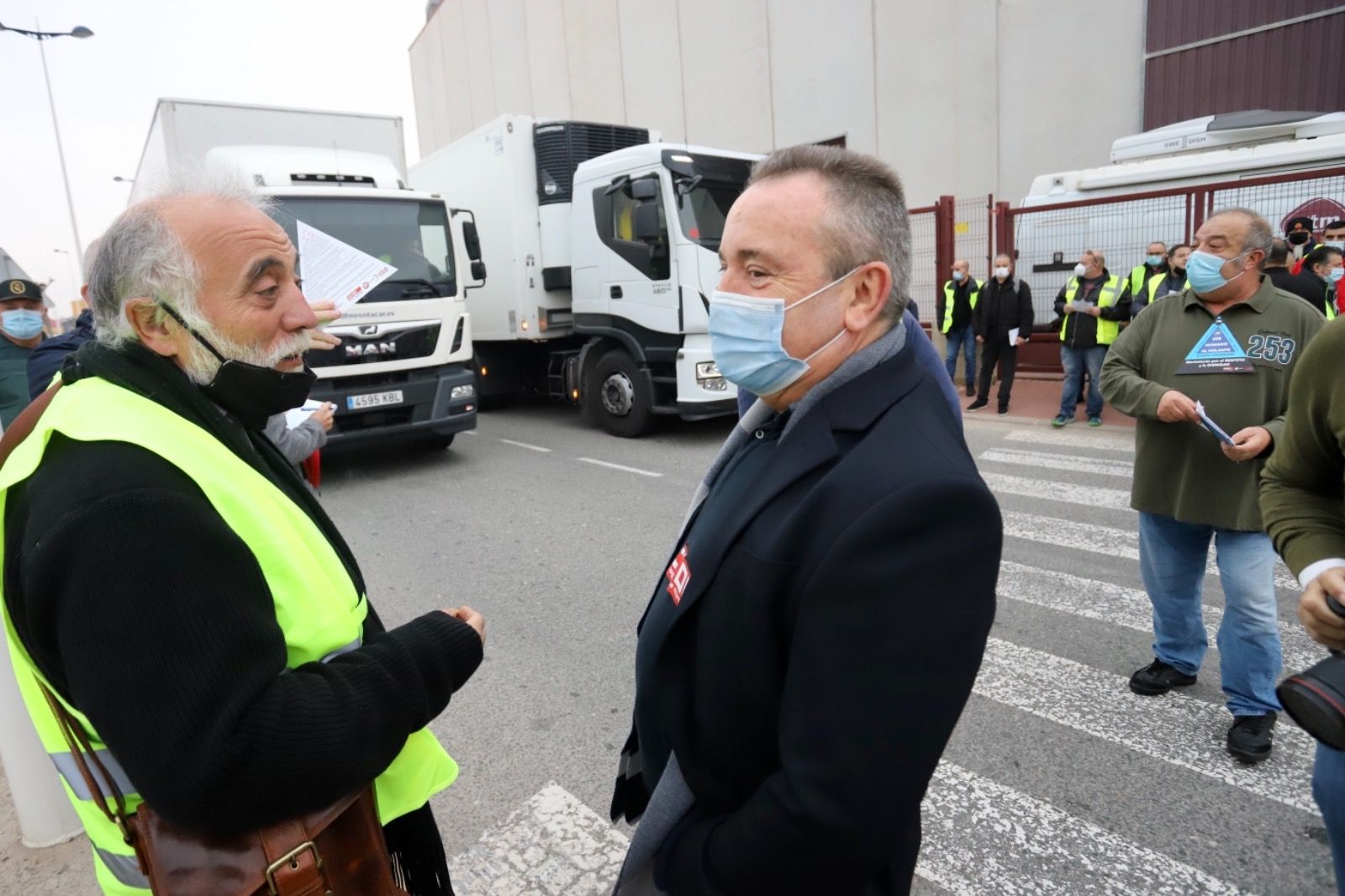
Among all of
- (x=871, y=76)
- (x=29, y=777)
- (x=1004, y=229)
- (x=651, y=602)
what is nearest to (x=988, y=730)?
(x=651, y=602)

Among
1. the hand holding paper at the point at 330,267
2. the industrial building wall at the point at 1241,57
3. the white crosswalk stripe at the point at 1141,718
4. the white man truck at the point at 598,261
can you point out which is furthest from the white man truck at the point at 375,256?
the industrial building wall at the point at 1241,57

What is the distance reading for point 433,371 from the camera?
8406 mm

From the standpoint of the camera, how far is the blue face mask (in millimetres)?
1511

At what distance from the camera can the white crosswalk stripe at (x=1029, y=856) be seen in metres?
2.48

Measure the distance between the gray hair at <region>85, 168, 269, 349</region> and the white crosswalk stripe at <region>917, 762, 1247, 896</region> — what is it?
2.55 meters

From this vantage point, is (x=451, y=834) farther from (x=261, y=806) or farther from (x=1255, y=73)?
(x=1255, y=73)

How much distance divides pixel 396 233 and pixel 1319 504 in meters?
7.87

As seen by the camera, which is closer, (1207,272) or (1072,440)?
(1207,272)

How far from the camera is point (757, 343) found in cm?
154

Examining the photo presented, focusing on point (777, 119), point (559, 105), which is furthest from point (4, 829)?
point (559, 105)

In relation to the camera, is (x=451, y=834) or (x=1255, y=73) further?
(x=1255, y=73)

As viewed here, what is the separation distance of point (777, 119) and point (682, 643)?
1902 centimetres

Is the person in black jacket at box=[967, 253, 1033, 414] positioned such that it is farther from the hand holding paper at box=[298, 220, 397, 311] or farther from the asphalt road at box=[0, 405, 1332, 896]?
the hand holding paper at box=[298, 220, 397, 311]

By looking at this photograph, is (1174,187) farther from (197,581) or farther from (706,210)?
(197,581)
